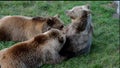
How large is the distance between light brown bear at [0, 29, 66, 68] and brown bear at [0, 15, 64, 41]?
92 centimetres

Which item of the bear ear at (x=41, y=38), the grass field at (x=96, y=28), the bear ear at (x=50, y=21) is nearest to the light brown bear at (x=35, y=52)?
the bear ear at (x=41, y=38)

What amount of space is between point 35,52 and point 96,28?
2969 millimetres

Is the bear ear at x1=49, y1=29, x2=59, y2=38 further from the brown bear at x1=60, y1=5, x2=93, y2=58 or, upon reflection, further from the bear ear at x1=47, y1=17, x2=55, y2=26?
the bear ear at x1=47, y1=17, x2=55, y2=26

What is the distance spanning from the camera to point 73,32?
8.76m

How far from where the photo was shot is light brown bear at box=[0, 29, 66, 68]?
770 centimetres

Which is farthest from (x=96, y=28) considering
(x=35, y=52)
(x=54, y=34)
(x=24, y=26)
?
(x=35, y=52)

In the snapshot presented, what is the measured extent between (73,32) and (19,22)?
1560 mm

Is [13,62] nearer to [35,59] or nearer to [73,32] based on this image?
[35,59]

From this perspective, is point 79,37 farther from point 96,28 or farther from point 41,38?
point 96,28

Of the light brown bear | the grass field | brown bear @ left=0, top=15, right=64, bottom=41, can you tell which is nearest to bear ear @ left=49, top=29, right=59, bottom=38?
the light brown bear

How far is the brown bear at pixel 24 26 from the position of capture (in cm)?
936

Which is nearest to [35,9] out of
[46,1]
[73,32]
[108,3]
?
[46,1]

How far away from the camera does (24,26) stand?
9562 mm

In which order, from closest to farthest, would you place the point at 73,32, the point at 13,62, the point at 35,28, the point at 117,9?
the point at 13,62, the point at 73,32, the point at 35,28, the point at 117,9
